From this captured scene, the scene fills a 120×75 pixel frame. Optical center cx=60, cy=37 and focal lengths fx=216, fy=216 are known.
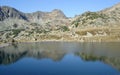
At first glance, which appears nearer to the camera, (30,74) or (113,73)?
(113,73)

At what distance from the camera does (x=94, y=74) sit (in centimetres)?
7956

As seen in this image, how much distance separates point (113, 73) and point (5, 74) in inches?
1705

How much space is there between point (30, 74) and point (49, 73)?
756 cm

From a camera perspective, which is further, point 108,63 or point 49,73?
point 108,63

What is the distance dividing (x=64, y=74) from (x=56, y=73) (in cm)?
388

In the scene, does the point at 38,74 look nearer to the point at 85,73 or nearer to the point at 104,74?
the point at 85,73

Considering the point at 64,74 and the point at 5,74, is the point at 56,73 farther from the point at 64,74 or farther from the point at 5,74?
the point at 5,74

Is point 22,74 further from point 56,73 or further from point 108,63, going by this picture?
point 108,63

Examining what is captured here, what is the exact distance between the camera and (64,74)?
273 feet

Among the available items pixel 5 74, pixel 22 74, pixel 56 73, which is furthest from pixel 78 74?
pixel 5 74

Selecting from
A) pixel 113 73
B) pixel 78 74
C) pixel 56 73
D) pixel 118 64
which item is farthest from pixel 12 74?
pixel 118 64

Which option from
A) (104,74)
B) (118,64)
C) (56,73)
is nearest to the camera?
(104,74)

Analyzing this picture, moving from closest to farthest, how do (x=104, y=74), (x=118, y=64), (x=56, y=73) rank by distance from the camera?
(x=104, y=74), (x=56, y=73), (x=118, y=64)

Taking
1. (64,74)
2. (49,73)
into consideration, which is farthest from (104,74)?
(49,73)
